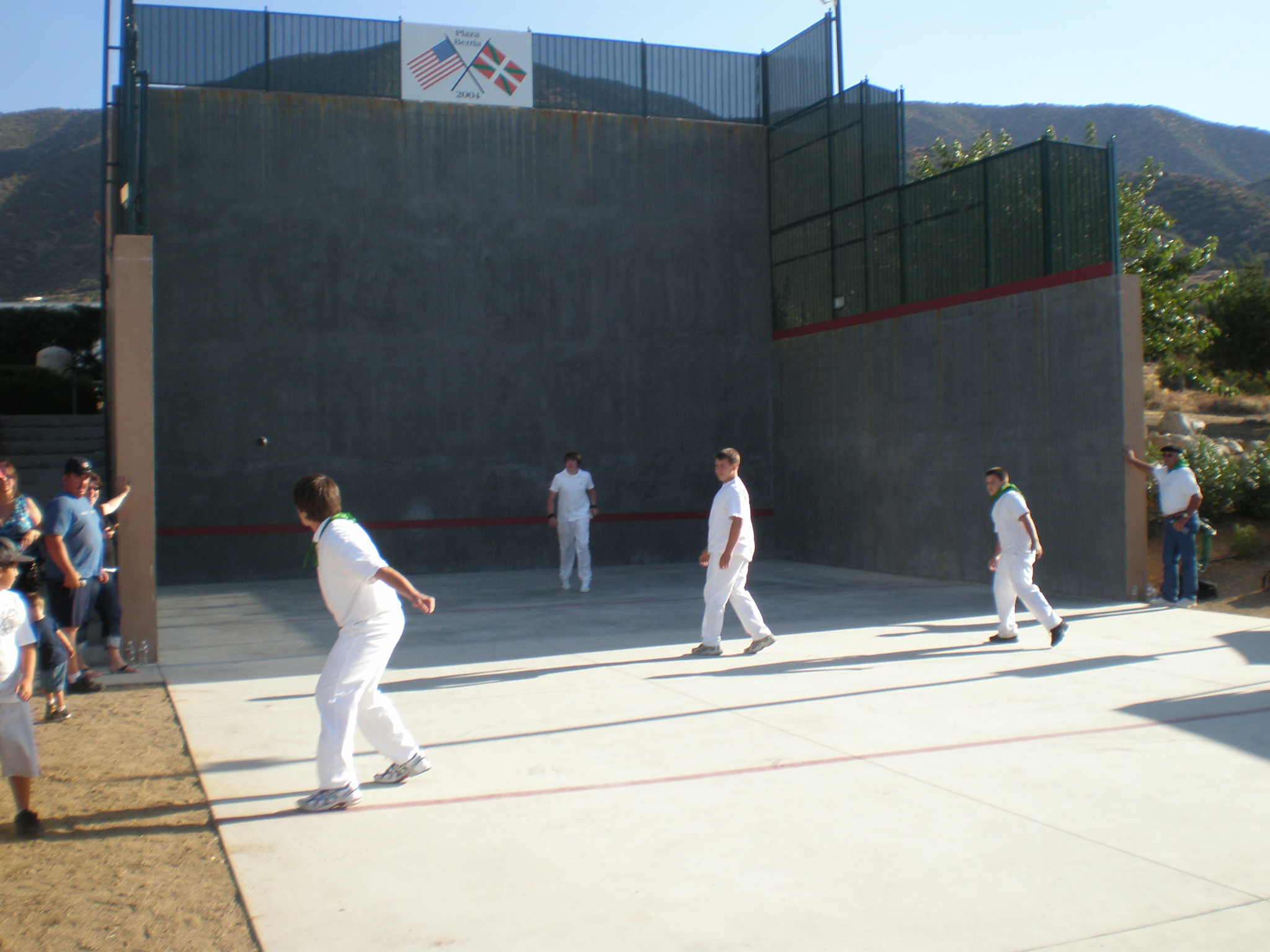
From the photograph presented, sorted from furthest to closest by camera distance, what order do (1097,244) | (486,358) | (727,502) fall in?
(486,358) → (1097,244) → (727,502)

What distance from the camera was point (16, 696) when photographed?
16.4 ft

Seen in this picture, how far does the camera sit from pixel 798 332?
734 inches

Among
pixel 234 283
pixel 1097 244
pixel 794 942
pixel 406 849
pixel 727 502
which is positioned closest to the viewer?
pixel 794 942

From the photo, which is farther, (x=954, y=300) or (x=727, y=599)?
(x=954, y=300)

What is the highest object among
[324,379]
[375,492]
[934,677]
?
[324,379]

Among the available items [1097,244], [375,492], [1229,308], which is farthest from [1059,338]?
[1229,308]

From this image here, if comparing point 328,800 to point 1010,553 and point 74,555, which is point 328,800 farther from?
point 1010,553

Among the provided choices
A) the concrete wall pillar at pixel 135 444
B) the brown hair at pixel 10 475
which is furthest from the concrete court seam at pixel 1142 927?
the concrete wall pillar at pixel 135 444

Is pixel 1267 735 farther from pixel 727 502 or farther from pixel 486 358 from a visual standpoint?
pixel 486 358

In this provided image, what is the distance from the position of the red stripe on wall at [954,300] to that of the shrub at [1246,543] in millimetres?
3698

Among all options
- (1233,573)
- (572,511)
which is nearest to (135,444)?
(572,511)

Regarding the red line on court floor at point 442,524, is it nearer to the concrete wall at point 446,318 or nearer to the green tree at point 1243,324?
the concrete wall at point 446,318

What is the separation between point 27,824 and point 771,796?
3.42 m

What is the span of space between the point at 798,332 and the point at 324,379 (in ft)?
25.2
